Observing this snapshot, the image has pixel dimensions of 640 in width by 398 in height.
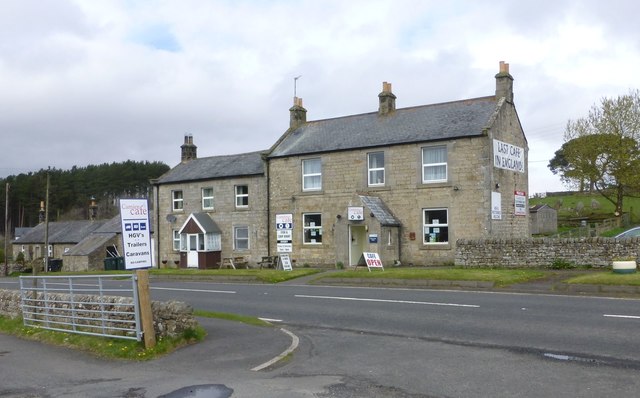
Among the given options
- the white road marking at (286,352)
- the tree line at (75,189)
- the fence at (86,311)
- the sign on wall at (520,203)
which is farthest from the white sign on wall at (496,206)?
the tree line at (75,189)

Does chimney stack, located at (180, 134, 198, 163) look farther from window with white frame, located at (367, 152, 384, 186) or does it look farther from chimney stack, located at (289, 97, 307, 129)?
window with white frame, located at (367, 152, 384, 186)

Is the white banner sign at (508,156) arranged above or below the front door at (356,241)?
above

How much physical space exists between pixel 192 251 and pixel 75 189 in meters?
73.5

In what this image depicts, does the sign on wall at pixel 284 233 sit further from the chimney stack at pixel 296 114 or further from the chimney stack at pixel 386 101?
the chimney stack at pixel 386 101

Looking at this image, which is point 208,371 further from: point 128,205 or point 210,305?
point 210,305

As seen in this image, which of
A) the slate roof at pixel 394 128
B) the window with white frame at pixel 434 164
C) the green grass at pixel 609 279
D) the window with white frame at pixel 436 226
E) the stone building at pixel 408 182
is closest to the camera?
the green grass at pixel 609 279

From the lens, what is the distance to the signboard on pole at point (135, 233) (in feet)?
34.5

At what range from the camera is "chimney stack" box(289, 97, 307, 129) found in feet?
120

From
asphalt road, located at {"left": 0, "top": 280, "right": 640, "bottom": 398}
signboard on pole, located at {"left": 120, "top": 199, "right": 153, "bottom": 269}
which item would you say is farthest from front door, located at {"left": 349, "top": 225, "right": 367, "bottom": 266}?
signboard on pole, located at {"left": 120, "top": 199, "right": 153, "bottom": 269}

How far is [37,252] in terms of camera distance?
65125mm

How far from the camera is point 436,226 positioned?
93.6ft

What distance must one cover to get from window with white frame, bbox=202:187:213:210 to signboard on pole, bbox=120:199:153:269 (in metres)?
26.1

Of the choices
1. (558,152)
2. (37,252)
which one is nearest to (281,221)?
(37,252)

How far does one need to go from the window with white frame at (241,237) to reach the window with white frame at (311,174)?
198 inches
